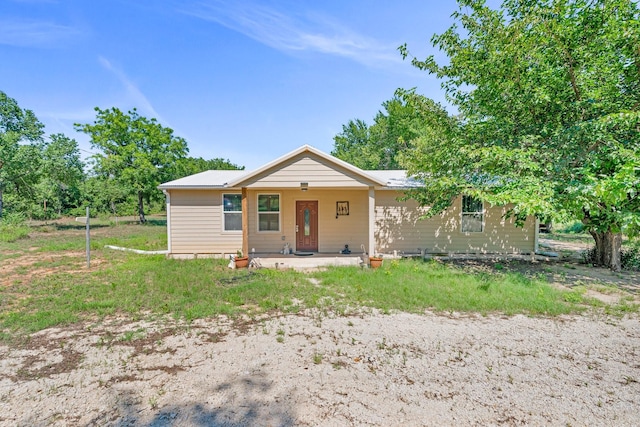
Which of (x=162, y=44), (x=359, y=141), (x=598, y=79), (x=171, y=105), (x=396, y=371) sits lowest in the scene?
(x=396, y=371)

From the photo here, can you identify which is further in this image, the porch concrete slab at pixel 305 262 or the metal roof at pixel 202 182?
the metal roof at pixel 202 182

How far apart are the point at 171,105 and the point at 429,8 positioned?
11.7 m

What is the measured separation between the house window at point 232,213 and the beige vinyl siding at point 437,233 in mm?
4957

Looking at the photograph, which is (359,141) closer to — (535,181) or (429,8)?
(429,8)

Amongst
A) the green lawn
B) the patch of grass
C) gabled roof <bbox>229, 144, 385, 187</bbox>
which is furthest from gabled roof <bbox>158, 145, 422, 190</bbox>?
the patch of grass

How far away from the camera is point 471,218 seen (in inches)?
407

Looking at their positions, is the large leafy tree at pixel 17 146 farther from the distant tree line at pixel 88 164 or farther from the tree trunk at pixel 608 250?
the tree trunk at pixel 608 250

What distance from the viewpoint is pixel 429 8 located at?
838cm

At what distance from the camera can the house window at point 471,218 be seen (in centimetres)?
1029

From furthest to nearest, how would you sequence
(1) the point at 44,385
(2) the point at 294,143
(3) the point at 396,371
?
1. (2) the point at 294,143
2. (3) the point at 396,371
3. (1) the point at 44,385

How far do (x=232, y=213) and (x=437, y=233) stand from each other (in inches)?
289

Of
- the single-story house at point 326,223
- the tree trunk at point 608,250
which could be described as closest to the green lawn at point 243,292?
the single-story house at point 326,223

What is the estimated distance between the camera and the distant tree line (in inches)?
740

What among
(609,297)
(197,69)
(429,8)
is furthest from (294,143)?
(609,297)
